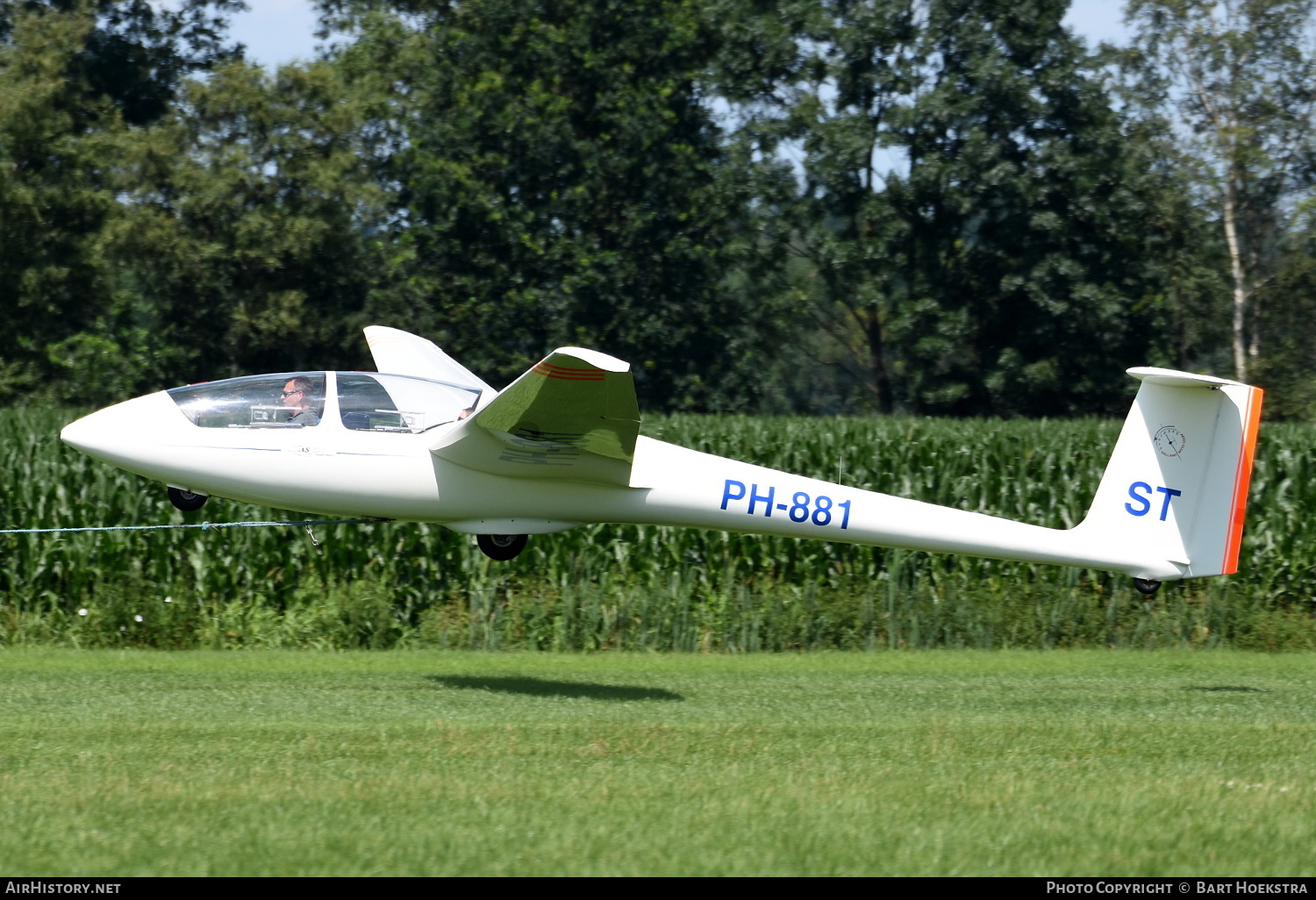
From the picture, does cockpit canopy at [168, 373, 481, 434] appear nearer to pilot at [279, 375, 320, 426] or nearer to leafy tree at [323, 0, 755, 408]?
pilot at [279, 375, 320, 426]

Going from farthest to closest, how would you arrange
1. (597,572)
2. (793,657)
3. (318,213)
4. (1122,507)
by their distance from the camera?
(318,213)
(597,572)
(793,657)
(1122,507)

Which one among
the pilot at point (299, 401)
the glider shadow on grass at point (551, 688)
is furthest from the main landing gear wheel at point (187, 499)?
the glider shadow on grass at point (551, 688)

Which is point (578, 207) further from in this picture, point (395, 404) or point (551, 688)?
point (395, 404)

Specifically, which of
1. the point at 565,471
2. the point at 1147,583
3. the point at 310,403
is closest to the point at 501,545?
the point at 565,471

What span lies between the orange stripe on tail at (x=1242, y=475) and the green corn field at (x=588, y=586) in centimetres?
527

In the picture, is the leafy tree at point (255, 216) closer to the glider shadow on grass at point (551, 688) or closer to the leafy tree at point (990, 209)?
the leafy tree at point (990, 209)

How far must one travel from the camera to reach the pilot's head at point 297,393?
37.1 ft

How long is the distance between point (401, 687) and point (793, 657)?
5.09 m

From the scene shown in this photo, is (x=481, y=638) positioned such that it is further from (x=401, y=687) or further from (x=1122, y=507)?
(x=1122, y=507)

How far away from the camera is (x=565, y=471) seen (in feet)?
38.4

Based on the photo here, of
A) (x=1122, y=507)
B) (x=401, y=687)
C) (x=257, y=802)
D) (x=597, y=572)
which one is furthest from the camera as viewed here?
(x=597, y=572)

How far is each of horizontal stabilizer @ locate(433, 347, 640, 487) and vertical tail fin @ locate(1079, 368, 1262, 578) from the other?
4412mm

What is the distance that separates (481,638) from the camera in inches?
660
